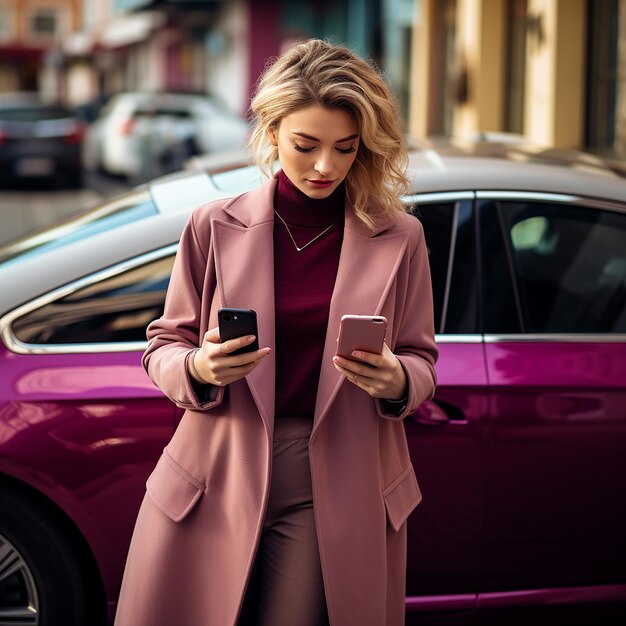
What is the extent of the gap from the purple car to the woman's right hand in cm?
90

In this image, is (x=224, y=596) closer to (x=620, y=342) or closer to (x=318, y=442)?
(x=318, y=442)

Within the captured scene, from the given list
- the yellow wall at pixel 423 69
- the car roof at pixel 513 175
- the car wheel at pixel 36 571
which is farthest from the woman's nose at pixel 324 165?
the yellow wall at pixel 423 69

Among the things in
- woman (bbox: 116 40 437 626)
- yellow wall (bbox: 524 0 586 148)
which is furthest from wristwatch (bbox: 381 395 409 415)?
yellow wall (bbox: 524 0 586 148)

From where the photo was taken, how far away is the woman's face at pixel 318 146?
225 cm

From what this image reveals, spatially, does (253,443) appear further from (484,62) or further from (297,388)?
(484,62)

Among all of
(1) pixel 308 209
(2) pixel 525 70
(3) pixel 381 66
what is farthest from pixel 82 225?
(3) pixel 381 66

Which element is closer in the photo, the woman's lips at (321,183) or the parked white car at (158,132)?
the woman's lips at (321,183)

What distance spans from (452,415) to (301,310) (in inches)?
35.8

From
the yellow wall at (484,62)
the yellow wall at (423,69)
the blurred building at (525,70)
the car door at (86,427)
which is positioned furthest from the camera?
the yellow wall at (423,69)

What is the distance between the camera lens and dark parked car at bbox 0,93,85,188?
18.3m

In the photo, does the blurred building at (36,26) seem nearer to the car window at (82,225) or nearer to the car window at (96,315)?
the car window at (82,225)

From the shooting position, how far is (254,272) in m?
2.29

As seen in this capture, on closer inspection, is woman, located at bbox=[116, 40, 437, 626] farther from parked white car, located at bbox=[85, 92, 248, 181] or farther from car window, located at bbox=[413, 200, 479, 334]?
parked white car, located at bbox=[85, 92, 248, 181]

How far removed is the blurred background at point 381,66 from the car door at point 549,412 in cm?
81
